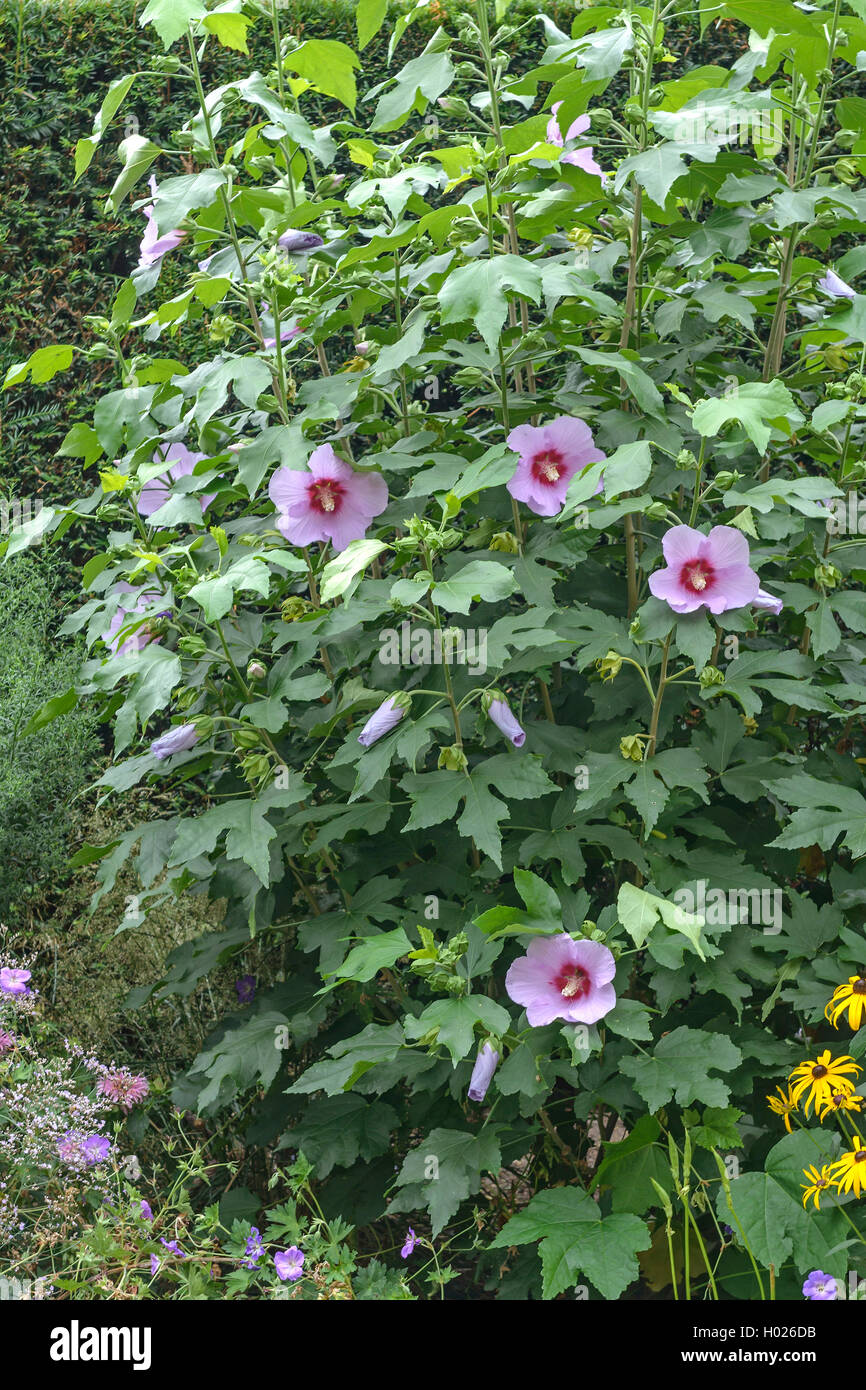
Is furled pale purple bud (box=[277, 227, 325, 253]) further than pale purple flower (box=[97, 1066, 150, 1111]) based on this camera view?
No

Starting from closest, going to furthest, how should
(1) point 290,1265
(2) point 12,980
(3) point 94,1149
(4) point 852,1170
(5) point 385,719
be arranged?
(4) point 852,1170 → (5) point 385,719 → (1) point 290,1265 → (3) point 94,1149 → (2) point 12,980

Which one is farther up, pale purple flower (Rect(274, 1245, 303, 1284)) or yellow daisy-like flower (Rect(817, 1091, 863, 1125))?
yellow daisy-like flower (Rect(817, 1091, 863, 1125))

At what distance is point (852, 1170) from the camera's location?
75.1 inches

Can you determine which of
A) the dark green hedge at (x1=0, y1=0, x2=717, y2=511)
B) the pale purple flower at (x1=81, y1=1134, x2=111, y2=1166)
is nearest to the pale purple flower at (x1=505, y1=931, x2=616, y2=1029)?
the pale purple flower at (x1=81, y1=1134, x2=111, y2=1166)

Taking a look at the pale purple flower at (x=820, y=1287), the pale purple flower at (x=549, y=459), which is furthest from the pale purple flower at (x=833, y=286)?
the pale purple flower at (x=820, y=1287)

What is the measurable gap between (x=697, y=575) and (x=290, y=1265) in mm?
1329

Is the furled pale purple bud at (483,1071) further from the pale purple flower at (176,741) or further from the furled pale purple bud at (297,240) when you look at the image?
the furled pale purple bud at (297,240)

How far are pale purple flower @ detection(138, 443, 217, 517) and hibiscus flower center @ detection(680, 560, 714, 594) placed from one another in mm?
969

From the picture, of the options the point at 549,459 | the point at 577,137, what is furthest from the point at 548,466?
the point at 577,137

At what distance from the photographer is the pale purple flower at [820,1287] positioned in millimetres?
1988

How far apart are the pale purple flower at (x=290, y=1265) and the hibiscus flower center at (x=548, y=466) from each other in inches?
54.5

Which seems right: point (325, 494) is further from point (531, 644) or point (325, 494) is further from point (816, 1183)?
point (816, 1183)

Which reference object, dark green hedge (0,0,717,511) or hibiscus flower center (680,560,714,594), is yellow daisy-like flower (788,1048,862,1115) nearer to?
hibiscus flower center (680,560,714,594)

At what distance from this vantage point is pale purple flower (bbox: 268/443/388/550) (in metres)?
2.27
